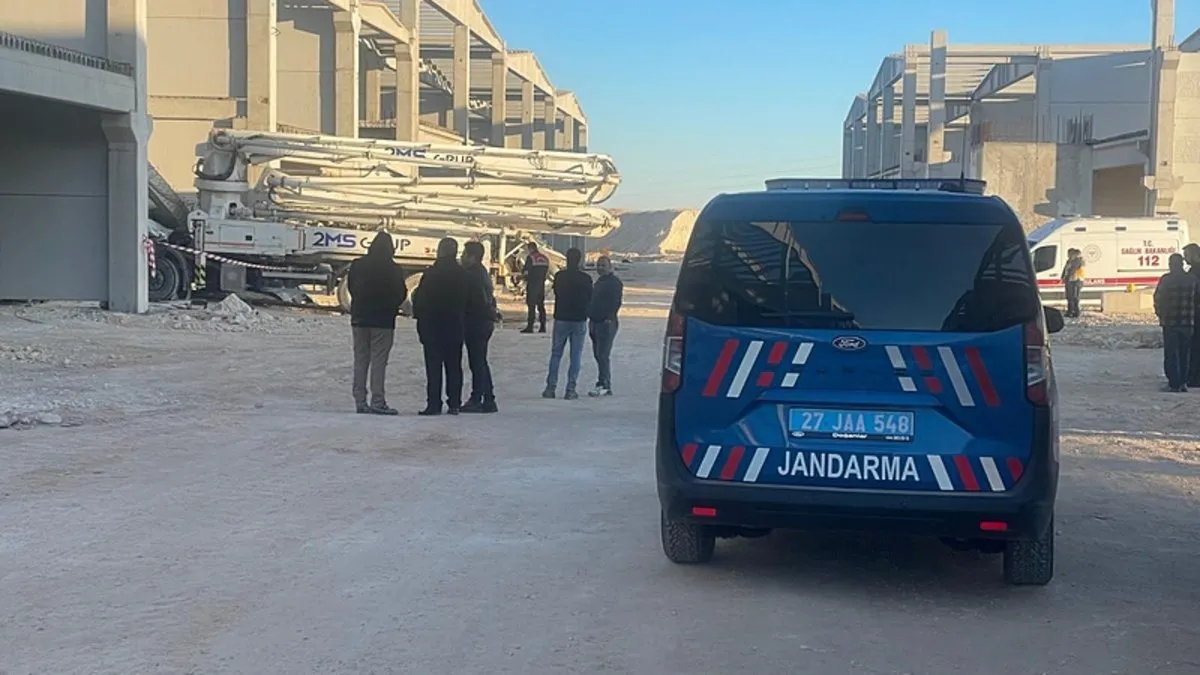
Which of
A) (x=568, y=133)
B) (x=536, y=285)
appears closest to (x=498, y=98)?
(x=568, y=133)

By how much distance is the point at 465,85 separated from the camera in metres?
45.9

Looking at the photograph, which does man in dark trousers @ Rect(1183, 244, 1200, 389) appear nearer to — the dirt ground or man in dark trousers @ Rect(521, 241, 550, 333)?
the dirt ground

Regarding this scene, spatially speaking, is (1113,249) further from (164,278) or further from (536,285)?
(164,278)

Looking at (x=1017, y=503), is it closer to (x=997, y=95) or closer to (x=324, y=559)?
(x=324, y=559)

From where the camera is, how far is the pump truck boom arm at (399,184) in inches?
1022

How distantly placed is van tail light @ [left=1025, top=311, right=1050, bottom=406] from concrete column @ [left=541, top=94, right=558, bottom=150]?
57077 millimetres

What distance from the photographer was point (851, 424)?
5660mm

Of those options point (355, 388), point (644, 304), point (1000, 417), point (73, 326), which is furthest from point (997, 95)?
point (1000, 417)

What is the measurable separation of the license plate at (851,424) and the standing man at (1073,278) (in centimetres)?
2290

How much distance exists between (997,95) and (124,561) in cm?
5150

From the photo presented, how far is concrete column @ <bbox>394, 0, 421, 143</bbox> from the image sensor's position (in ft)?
132

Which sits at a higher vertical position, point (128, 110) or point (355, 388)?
point (128, 110)

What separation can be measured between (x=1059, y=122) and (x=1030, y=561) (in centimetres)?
4533

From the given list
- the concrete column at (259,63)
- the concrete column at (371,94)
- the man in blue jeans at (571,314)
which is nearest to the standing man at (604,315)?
the man in blue jeans at (571,314)
